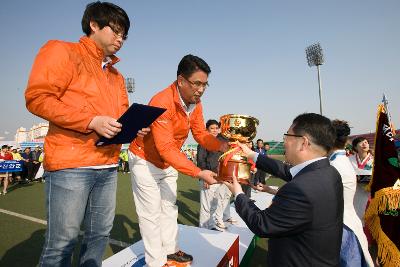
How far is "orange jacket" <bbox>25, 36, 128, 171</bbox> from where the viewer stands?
1.63m

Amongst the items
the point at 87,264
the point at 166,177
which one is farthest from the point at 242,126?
the point at 87,264

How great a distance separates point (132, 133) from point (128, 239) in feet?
12.4

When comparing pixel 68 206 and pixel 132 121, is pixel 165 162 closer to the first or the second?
pixel 132 121

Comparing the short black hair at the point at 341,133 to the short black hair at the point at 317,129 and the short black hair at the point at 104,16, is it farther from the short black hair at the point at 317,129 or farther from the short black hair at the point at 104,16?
the short black hair at the point at 104,16

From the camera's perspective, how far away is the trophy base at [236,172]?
2.42 meters

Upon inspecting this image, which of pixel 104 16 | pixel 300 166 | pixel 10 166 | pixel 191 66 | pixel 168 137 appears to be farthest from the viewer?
pixel 10 166

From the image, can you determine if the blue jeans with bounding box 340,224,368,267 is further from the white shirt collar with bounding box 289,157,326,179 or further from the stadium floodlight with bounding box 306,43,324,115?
the stadium floodlight with bounding box 306,43,324,115

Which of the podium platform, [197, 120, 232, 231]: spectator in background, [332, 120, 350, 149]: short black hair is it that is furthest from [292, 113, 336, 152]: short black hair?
[197, 120, 232, 231]: spectator in background

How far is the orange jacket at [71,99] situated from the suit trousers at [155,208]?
0.75m

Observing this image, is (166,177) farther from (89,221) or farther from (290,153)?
(290,153)

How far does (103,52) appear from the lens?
210cm

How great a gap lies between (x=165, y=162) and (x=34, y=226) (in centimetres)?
473

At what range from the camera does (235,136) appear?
9.36 feet

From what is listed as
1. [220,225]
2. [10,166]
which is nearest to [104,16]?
[220,225]
